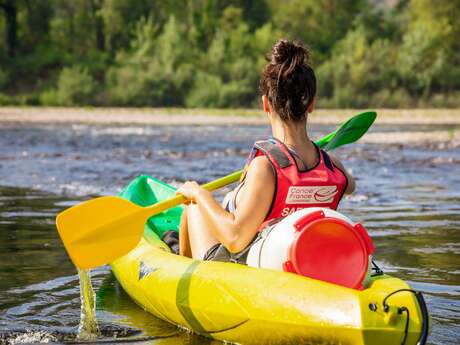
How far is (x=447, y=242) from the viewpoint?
251 inches

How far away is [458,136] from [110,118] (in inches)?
589

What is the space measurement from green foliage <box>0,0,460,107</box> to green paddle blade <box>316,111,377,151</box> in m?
32.3

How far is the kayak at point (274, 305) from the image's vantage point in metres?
3.24

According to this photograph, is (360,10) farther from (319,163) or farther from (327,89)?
(319,163)

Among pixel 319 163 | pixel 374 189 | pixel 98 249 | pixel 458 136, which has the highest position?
pixel 319 163

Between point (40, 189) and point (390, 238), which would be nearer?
point (390, 238)

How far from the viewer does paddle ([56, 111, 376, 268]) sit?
161 inches

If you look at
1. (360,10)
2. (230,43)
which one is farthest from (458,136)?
(360,10)

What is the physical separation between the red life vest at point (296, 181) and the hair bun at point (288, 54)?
31 centimetres

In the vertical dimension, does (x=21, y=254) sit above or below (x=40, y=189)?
above

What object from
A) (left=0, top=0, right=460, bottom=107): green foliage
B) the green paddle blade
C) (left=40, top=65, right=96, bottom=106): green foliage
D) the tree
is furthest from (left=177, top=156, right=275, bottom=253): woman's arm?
the tree

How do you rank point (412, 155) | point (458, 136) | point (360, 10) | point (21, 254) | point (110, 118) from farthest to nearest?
1. point (360, 10)
2. point (110, 118)
3. point (458, 136)
4. point (412, 155)
5. point (21, 254)

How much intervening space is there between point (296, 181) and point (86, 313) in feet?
4.21

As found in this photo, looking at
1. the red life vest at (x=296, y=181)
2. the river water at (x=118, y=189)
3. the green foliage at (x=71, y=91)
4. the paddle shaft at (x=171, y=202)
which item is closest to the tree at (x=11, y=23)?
the green foliage at (x=71, y=91)
